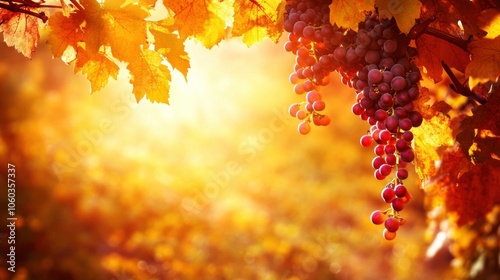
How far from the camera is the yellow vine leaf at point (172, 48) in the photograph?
1.28 m

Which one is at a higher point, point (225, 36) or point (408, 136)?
point (225, 36)

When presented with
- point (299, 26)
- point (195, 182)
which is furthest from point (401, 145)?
point (195, 182)

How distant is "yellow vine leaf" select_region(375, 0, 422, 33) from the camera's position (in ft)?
3.62

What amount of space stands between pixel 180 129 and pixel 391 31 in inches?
411

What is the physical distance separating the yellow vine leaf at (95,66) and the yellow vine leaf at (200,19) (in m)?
0.20

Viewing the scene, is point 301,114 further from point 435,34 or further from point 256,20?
point 435,34

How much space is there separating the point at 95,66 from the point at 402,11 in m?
0.70

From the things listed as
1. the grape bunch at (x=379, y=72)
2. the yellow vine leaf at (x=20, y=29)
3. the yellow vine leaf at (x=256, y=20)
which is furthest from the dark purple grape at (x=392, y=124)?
the yellow vine leaf at (x=20, y=29)

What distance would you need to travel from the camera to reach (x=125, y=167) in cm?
714

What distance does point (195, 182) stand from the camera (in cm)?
789

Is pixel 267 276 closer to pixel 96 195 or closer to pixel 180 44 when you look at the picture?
pixel 96 195

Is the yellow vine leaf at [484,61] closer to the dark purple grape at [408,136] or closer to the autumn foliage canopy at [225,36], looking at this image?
the autumn foliage canopy at [225,36]

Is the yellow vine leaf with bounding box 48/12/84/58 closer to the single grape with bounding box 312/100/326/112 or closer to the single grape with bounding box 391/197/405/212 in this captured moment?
the single grape with bounding box 312/100/326/112

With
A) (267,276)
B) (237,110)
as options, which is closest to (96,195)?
(267,276)
